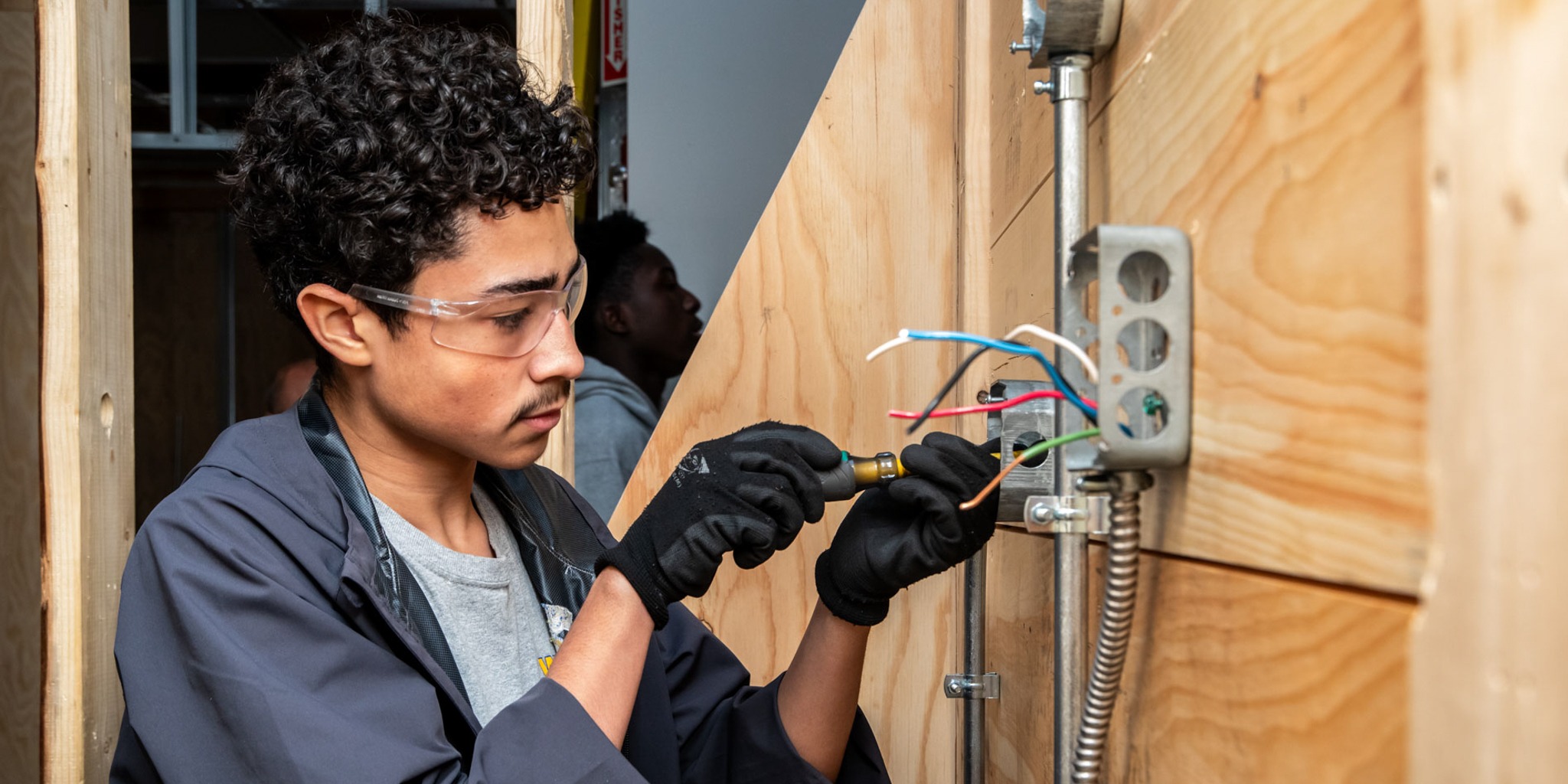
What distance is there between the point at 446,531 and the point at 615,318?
131 cm

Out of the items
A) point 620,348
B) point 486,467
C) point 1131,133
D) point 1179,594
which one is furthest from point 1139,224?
point 620,348

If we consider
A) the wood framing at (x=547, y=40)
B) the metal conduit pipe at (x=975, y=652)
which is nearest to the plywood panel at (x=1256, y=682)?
the metal conduit pipe at (x=975, y=652)

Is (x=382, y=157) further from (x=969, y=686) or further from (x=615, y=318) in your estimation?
(x=615, y=318)

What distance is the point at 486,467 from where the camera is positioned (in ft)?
4.46

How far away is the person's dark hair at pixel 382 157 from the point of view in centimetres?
110

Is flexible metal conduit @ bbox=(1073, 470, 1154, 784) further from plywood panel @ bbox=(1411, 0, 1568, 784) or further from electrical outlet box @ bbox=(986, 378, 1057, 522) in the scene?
plywood panel @ bbox=(1411, 0, 1568, 784)

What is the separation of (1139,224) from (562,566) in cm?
82

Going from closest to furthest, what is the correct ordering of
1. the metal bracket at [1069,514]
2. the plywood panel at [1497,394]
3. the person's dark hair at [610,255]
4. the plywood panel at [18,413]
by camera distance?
the plywood panel at [1497,394]
the metal bracket at [1069,514]
the plywood panel at [18,413]
the person's dark hair at [610,255]

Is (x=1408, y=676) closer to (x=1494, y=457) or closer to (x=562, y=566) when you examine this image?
(x=1494, y=457)

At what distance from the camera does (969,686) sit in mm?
1387

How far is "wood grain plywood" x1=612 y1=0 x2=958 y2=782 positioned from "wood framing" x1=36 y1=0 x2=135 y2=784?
756mm

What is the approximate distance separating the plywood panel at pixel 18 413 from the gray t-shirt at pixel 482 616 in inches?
54.3

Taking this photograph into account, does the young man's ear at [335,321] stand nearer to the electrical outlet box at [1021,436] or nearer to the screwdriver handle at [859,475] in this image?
the screwdriver handle at [859,475]

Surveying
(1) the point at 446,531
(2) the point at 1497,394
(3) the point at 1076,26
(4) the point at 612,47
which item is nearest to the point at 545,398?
(1) the point at 446,531
